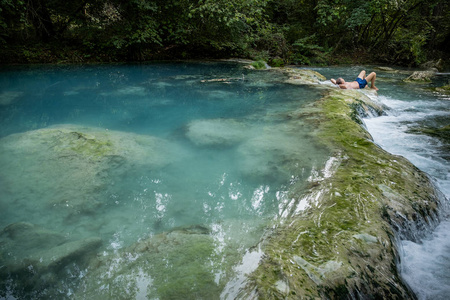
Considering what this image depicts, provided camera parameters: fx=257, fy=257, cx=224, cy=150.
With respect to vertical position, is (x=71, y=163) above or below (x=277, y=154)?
below

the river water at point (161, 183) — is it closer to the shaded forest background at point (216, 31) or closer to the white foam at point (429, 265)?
the white foam at point (429, 265)

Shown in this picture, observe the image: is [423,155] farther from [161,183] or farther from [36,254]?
[36,254]

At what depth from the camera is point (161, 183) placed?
328 cm

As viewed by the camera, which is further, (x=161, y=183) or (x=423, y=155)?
(x=423, y=155)

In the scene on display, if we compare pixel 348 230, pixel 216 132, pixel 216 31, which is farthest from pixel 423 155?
pixel 216 31

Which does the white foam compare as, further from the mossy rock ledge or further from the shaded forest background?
the shaded forest background

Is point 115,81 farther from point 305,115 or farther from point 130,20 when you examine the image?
point 305,115

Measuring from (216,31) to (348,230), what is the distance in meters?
14.8

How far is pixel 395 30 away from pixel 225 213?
21295 mm

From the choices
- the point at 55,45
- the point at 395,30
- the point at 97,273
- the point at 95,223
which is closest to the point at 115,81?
the point at 55,45

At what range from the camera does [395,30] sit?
58.9ft

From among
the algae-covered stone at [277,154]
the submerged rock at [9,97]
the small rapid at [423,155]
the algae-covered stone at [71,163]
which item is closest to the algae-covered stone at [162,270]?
the algae-covered stone at [71,163]

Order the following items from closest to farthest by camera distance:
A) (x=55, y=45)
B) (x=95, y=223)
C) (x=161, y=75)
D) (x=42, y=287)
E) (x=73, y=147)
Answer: (x=42, y=287), (x=95, y=223), (x=73, y=147), (x=161, y=75), (x=55, y=45)

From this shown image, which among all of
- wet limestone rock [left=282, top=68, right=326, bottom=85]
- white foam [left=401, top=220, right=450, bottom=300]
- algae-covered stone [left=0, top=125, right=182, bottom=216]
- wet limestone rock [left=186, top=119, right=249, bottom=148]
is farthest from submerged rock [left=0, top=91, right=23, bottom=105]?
white foam [left=401, top=220, right=450, bottom=300]
